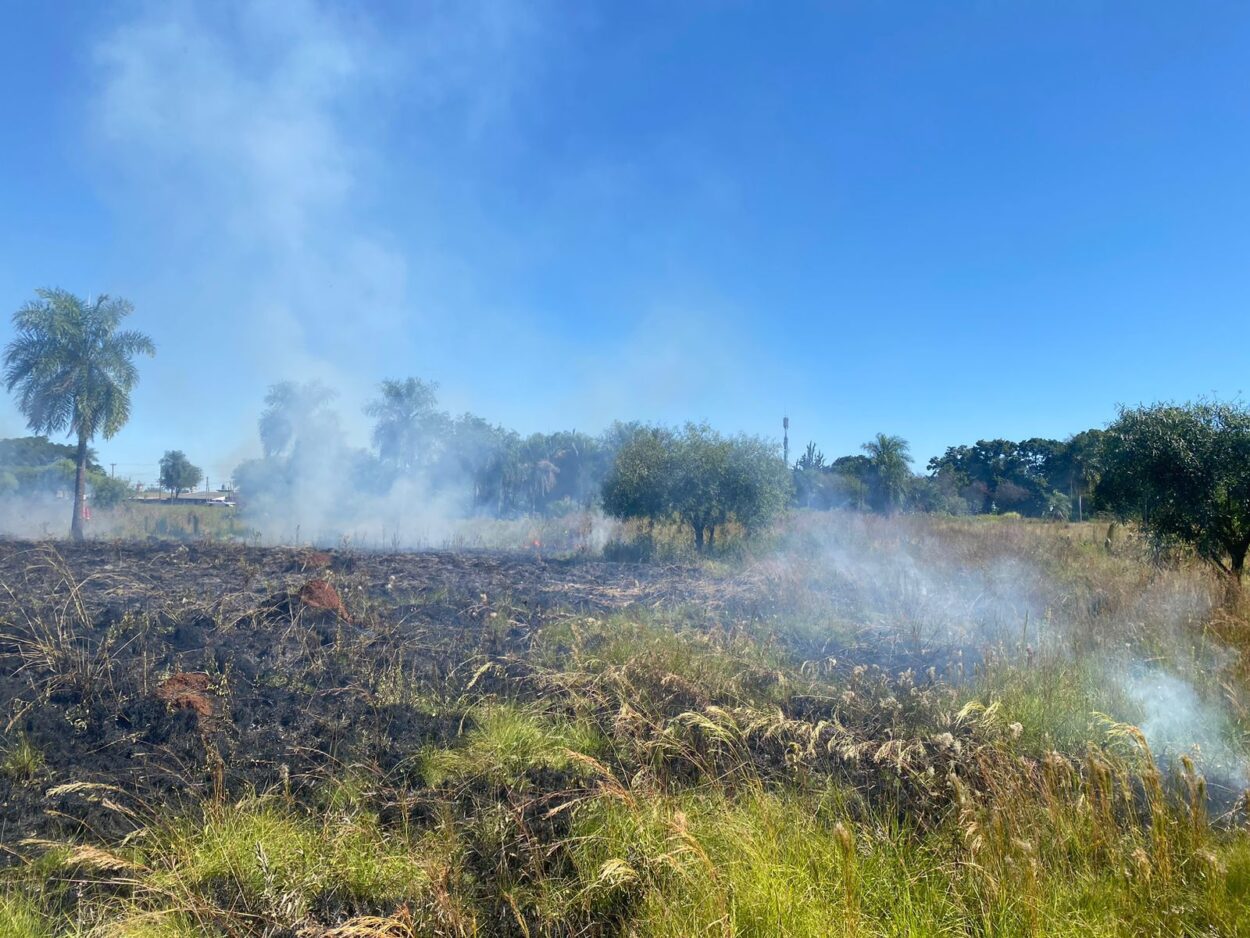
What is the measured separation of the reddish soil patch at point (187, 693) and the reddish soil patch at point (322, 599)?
1.85 metres

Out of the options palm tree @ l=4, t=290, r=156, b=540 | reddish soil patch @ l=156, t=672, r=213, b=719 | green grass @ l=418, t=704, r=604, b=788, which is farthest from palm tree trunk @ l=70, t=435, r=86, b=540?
green grass @ l=418, t=704, r=604, b=788

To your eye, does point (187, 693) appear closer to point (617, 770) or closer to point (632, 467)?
point (617, 770)

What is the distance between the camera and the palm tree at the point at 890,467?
3388 centimetres

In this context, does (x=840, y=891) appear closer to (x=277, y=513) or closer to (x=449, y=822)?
(x=449, y=822)

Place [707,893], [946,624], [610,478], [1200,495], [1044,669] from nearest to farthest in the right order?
1. [707,893]
2. [1044,669]
3. [946,624]
4. [1200,495]
5. [610,478]

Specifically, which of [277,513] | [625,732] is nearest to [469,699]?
[625,732]

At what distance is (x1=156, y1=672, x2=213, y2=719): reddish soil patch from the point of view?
4.19 meters

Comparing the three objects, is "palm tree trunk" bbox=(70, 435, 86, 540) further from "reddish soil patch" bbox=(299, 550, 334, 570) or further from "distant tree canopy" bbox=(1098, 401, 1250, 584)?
"distant tree canopy" bbox=(1098, 401, 1250, 584)

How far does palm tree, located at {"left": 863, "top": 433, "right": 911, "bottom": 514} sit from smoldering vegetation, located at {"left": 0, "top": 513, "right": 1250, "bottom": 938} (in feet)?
91.7

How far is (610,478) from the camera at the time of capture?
18.9 m

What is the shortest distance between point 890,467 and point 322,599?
31655 mm

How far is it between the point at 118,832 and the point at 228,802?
425mm

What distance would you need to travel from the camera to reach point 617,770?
369 cm

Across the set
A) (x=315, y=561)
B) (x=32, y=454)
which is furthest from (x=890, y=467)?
(x=32, y=454)
